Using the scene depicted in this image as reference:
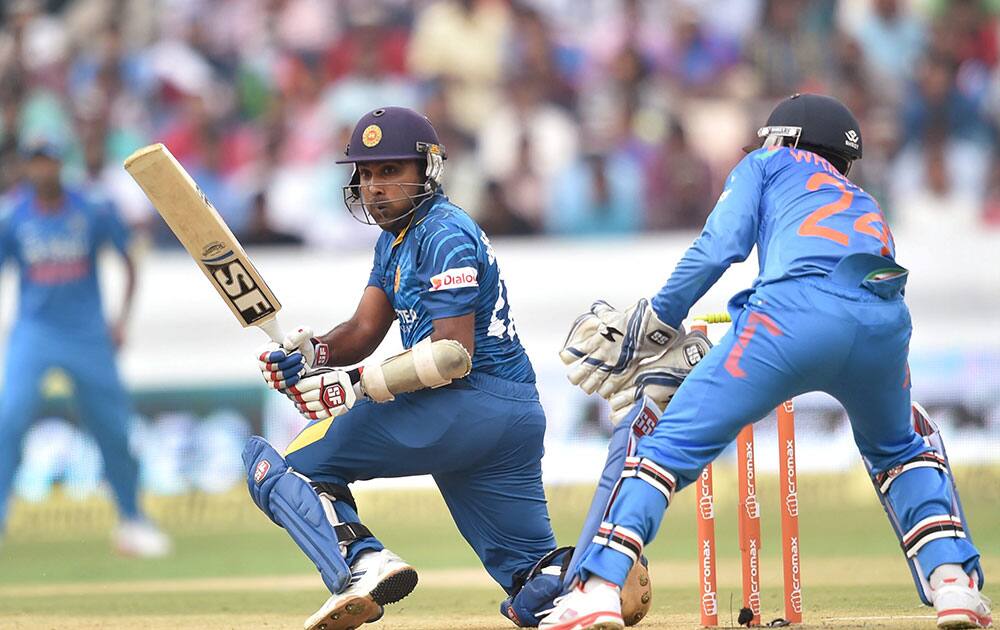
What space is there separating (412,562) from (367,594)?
368 cm

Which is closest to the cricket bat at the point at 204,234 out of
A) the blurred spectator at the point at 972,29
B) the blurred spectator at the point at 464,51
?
the blurred spectator at the point at 464,51

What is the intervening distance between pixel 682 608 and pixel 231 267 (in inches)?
84.0

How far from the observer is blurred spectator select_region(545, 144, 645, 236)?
10.7 meters

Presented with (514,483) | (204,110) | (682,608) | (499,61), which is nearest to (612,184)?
(499,61)

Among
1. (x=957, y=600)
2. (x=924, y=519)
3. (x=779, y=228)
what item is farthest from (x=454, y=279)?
(x=957, y=600)

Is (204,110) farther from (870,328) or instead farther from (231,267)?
(870,328)

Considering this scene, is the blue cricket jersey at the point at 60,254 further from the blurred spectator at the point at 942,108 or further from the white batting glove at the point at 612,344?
the blurred spectator at the point at 942,108

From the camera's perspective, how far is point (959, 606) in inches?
165

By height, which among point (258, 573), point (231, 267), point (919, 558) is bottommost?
point (258, 573)

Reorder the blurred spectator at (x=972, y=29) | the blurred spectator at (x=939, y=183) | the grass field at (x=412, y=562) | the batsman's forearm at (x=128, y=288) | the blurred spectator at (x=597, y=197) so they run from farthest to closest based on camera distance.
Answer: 1. the blurred spectator at (x=972, y=29)
2. the blurred spectator at (x=597, y=197)
3. the blurred spectator at (x=939, y=183)
4. the batsman's forearm at (x=128, y=288)
5. the grass field at (x=412, y=562)

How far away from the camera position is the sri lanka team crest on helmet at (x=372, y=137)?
15.1 feet

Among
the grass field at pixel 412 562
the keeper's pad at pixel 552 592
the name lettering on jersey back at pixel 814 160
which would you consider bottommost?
the grass field at pixel 412 562

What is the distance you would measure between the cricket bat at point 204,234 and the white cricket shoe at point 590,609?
1266 millimetres

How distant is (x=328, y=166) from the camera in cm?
1115
